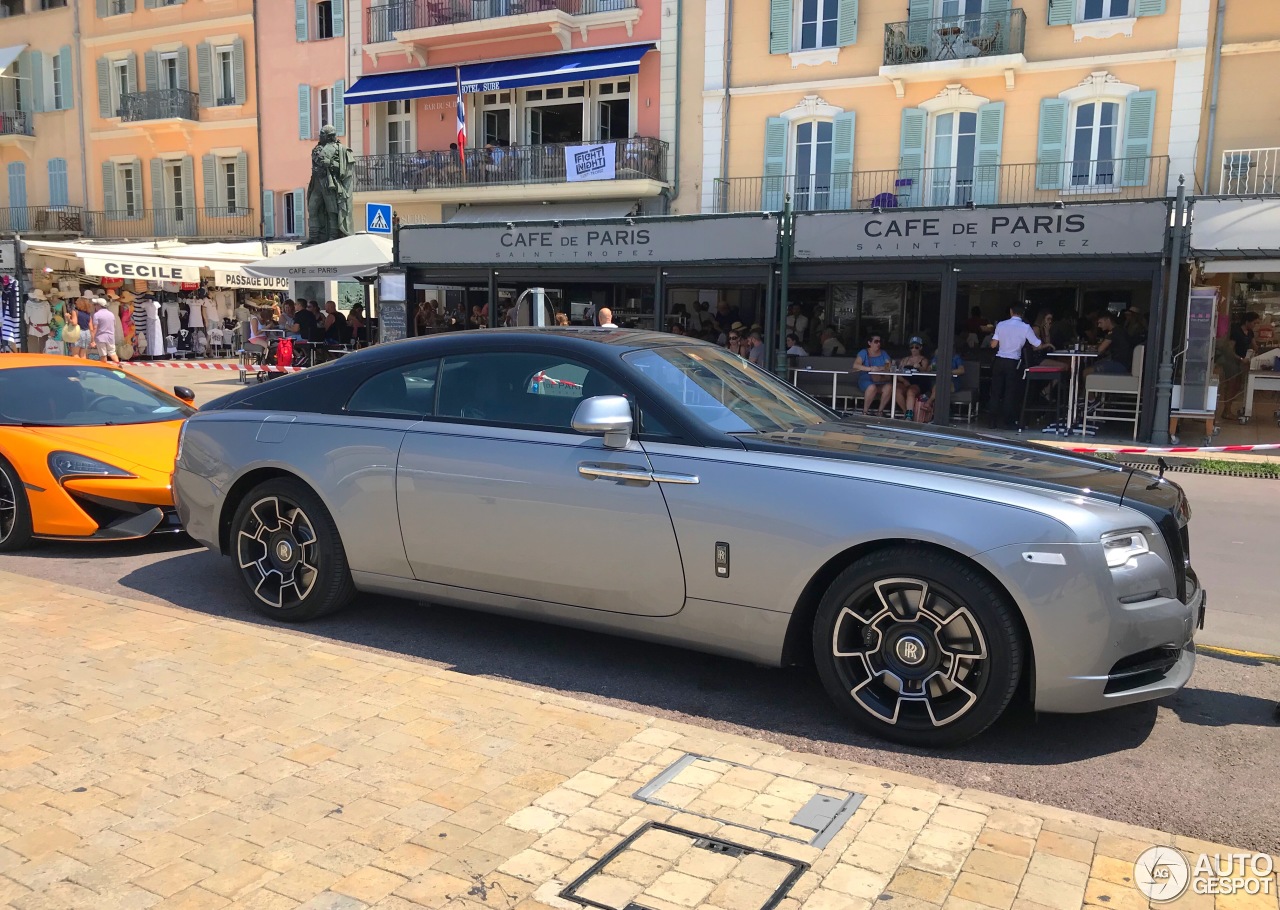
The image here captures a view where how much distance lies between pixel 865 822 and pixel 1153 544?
155 cm

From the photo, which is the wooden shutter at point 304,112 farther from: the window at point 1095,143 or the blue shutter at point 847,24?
the window at point 1095,143

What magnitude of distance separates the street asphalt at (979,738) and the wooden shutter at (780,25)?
783 inches

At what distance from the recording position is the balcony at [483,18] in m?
25.4

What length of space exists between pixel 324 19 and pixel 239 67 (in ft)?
11.3

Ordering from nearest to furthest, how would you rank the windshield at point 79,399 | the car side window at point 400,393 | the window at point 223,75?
the car side window at point 400,393
the windshield at point 79,399
the window at point 223,75

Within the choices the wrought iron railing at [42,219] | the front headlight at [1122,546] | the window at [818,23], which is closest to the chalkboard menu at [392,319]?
the window at [818,23]

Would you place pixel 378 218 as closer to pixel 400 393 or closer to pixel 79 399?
pixel 79 399

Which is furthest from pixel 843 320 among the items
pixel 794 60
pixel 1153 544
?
pixel 1153 544

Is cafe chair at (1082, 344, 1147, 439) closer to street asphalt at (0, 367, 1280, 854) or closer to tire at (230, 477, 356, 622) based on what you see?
street asphalt at (0, 367, 1280, 854)

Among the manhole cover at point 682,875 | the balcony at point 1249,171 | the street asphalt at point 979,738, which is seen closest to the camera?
the manhole cover at point 682,875

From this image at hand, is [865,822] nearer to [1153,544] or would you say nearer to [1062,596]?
[1062,596]

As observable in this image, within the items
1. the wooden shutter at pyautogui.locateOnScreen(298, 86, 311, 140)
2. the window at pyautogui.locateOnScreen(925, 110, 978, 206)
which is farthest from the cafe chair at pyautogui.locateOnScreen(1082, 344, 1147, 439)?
the wooden shutter at pyautogui.locateOnScreen(298, 86, 311, 140)

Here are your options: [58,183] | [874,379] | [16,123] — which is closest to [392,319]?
[874,379]

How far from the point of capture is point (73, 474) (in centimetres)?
648
